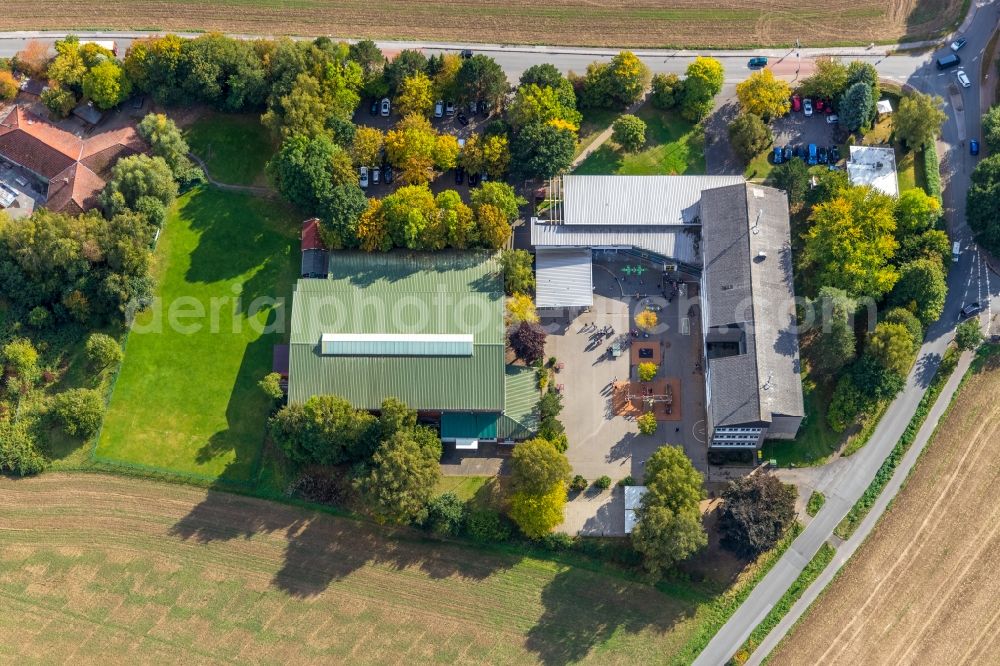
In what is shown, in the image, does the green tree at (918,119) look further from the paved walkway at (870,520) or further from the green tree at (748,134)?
the paved walkway at (870,520)

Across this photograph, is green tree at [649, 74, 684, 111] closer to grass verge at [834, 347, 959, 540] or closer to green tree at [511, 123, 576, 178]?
green tree at [511, 123, 576, 178]

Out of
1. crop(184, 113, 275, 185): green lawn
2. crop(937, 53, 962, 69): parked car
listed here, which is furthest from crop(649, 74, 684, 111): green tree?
crop(184, 113, 275, 185): green lawn

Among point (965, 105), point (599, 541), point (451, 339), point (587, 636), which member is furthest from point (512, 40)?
point (587, 636)

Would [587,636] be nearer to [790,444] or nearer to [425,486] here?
[425,486]

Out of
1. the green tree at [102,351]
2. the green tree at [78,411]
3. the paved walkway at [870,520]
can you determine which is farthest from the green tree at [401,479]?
the paved walkway at [870,520]

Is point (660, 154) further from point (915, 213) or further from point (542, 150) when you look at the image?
point (915, 213)
